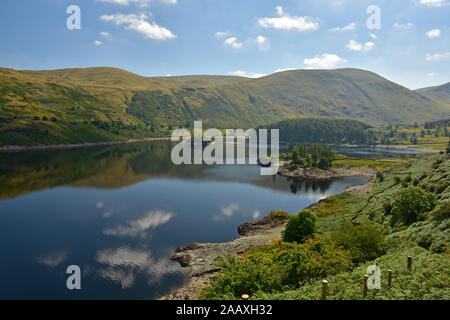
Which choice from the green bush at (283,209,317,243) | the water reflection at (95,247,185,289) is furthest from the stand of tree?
the water reflection at (95,247,185,289)

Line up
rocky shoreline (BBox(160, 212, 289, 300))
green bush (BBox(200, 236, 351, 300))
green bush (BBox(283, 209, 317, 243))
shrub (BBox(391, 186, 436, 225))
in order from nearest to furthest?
1. green bush (BBox(200, 236, 351, 300))
2. rocky shoreline (BBox(160, 212, 289, 300))
3. shrub (BBox(391, 186, 436, 225))
4. green bush (BBox(283, 209, 317, 243))

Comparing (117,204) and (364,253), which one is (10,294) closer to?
(117,204)

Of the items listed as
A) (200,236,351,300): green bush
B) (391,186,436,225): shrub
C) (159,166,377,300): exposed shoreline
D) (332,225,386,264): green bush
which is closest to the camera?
(200,236,351,300): green bush

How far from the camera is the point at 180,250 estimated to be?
5831cm

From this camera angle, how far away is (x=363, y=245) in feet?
118

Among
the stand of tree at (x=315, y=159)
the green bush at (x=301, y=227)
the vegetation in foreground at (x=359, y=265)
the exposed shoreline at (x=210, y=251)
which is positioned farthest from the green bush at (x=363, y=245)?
the stand of tree at (x=315, y=159)

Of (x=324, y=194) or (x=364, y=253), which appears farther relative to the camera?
(x=324, y=194)

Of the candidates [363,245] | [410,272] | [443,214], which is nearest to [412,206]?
[443,214]

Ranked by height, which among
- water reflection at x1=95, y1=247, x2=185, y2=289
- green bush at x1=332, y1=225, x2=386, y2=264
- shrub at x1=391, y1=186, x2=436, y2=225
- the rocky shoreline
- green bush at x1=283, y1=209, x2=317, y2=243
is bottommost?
water reflection at x1=95, y1=247, x2=185, y2=289

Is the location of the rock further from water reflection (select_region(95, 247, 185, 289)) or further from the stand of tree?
the stand of tree

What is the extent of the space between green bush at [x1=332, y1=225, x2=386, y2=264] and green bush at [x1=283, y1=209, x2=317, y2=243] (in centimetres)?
1384

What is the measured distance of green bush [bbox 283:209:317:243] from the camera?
52750 mm
